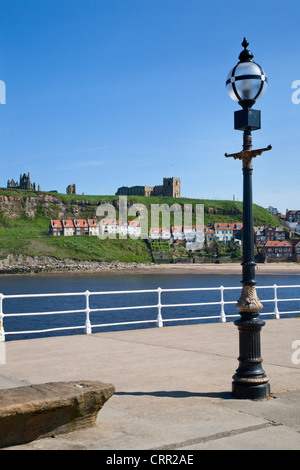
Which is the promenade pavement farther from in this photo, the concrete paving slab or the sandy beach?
the sandy beach

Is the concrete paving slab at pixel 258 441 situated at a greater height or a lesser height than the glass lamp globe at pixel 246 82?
lesser

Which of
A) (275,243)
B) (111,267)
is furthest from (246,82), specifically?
(275,243)

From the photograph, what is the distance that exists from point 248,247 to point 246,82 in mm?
2374

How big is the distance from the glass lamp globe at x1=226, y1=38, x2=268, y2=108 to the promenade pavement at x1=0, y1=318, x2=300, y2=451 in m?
4.27

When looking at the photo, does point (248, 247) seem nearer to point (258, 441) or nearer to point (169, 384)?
point (169, 384)

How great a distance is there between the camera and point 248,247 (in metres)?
7.74

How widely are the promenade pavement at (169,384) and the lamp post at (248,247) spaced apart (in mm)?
264

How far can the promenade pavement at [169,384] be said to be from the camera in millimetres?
5551

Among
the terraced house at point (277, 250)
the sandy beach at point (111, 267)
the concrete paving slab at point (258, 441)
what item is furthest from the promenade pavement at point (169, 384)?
the terraced house at point (277, 250)

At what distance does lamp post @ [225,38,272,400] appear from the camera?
24.3ft

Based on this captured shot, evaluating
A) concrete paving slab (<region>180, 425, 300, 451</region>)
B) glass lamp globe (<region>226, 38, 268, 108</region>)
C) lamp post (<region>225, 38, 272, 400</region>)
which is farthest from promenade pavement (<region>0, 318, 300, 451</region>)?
glass lamp globe (<region>226, 38, 268, 108</region>)

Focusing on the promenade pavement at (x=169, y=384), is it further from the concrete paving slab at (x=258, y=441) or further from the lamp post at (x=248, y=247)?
the lamp post at (x=248, y=247)

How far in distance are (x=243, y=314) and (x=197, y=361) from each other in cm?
309

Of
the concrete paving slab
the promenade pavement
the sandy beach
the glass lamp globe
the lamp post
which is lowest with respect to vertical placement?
the sandy beach
